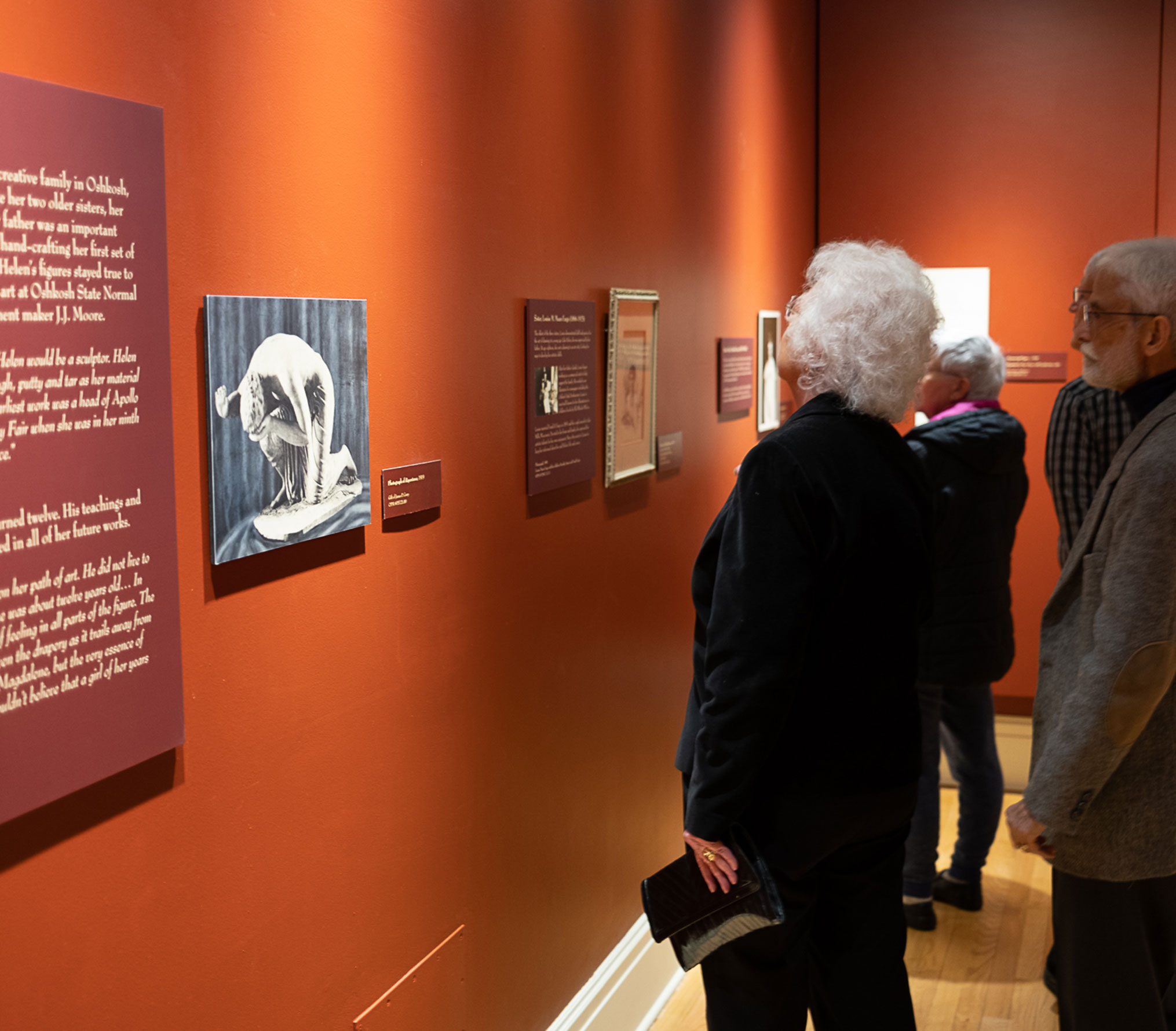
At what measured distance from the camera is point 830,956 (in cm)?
233

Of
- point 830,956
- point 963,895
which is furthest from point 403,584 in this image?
point 963,895

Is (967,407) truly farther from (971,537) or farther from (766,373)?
(766,373)

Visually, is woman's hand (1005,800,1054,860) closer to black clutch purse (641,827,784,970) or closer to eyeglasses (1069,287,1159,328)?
black clutch purse (641,827,784,970)

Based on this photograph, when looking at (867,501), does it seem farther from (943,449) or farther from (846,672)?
(943,449)

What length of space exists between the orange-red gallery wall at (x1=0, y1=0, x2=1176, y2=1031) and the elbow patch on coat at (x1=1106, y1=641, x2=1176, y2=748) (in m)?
1.23

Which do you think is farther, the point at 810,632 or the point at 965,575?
the point at 965,575

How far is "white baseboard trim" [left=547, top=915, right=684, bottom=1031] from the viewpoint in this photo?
3037 millimetres

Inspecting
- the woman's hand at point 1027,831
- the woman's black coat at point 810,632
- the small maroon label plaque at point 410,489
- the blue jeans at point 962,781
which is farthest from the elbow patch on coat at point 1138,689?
the blue jeans at point 962,781

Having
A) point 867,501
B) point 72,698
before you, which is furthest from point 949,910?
point 72,698

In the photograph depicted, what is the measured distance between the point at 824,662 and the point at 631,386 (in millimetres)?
1274

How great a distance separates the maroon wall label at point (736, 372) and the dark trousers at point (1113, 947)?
205 centimetres

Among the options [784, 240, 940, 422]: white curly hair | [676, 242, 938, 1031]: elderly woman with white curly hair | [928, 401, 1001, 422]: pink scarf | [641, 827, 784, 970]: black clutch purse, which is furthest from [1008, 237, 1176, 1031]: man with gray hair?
[928, 401, 1001, 422]: pink scarf

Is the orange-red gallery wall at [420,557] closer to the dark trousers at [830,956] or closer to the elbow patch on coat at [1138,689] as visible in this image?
the dark trousers at [830,956]

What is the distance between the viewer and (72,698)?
4.41 ft
